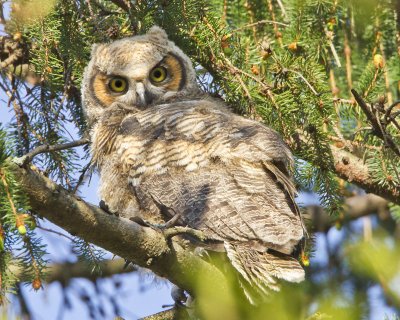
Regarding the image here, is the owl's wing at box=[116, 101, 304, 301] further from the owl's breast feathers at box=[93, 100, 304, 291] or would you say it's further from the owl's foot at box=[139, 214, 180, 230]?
the owl's foot at box=[139, 214, 180, 230]

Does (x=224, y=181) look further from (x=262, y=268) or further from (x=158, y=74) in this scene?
(x=158, y=74)

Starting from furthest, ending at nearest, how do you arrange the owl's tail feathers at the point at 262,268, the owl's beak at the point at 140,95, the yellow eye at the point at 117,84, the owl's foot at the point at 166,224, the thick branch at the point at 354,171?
1. the yellow eye at the point at 117,84
2. the owl's beak at the point at 140,95
3. the thick branch at the point at 354,171
4. the owl's tail feathers at the point at 262,268
5. the owl's foot at the point at 166,224

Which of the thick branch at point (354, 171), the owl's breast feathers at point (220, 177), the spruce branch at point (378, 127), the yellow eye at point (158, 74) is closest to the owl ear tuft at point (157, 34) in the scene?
the yellow eye at point (158, 74)

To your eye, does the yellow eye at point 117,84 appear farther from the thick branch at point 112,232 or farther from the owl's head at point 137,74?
the thick branch at point 112,232

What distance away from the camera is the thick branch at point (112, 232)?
5.93 ft

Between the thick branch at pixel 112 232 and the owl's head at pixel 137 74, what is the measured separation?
1679mm

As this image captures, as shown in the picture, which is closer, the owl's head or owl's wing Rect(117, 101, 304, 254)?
owl's wing Rect(117, 101, 304, 254)

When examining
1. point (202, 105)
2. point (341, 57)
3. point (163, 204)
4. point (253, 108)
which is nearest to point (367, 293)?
point (163, 204)

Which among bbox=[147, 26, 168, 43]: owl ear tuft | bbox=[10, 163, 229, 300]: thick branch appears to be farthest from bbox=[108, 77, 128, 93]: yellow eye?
bbox=[10, 163, 229, 300]: thick branch

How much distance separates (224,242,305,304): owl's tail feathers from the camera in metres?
2.34

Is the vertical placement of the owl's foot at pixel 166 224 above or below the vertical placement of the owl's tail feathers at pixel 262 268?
above

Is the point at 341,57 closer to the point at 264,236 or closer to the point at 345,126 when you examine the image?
the point at 345,126

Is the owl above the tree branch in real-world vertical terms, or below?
above

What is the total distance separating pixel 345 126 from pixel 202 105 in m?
0.98
